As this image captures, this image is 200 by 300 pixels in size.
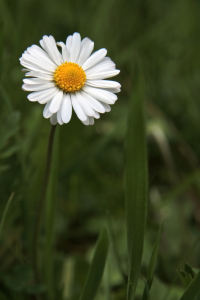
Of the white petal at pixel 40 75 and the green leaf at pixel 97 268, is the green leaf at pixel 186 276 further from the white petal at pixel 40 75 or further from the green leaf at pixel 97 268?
the white petal at pixel 40 75

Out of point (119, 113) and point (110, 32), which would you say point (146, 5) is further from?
point (119, 113)

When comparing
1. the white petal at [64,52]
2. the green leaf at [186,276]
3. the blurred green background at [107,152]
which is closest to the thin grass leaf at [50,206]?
the blurred green background at [107,152]

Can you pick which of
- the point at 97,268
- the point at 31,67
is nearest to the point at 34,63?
the point at 31,67

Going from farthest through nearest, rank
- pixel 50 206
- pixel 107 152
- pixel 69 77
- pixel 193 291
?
pixel 107 152, pixel 50 206, pixel 69 77, pixel 193 291

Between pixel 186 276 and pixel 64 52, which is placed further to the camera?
pixel 64 52

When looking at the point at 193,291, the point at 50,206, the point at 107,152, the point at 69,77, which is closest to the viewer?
the point at 193,291

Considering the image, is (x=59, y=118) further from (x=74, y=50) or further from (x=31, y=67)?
(x=74, y=50)

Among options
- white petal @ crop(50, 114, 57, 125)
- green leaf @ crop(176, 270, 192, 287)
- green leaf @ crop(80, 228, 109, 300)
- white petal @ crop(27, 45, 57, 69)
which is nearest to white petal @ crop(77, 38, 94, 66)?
white petal @ crop(27, 45, 57, 69)
